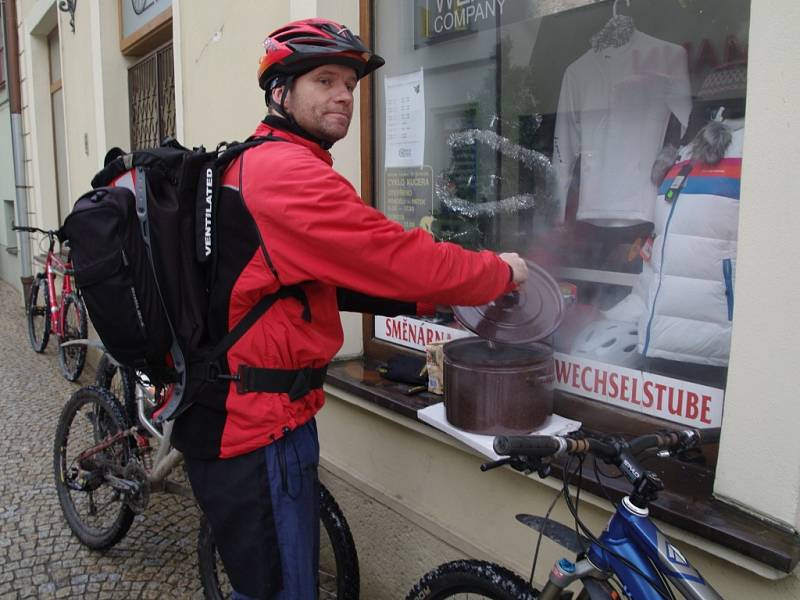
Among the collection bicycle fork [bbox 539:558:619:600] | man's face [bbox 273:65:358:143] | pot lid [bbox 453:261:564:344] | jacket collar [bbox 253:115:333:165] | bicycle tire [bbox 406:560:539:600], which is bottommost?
bicycle tire [bbox 406:560:539:600]

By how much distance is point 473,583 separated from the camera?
190 cm

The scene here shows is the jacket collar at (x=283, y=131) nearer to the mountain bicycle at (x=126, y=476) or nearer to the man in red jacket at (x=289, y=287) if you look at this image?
the man in red jacket at (x=289, y=287)

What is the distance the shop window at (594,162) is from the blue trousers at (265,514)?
42.9 inches

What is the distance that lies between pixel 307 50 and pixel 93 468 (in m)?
2.55

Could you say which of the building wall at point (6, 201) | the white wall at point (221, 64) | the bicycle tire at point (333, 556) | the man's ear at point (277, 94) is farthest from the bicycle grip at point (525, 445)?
the building wall at point (6, 201)

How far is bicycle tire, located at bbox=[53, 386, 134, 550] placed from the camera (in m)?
3.31

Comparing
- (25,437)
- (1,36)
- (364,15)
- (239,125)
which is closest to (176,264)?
(364,15)

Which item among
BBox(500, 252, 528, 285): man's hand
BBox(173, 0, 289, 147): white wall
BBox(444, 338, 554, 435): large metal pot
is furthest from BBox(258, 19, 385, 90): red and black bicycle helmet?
BBox(173, 0, 289, 147): white wall

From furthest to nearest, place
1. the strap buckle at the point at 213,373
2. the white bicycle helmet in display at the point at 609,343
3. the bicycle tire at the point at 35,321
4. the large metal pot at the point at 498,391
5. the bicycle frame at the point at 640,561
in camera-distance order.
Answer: the bicycle tire at the point at 35,321 < the white bicycle helmet in display at the point at 609,343 < the large metal pot at the point at 498,391 < the strap buckle at the point at 213,373 < the bicycle frame at the point at 640,561

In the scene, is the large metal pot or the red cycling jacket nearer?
the red cycling jacket

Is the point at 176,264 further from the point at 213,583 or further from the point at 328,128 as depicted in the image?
the point at 213,583

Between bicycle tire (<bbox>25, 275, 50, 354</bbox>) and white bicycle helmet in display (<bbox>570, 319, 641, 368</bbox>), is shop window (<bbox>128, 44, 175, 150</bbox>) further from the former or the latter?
white bicycle helmet in display (<bbox>570, 319, 641, 368</bbox>)

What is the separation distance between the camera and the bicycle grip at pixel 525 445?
1.40m

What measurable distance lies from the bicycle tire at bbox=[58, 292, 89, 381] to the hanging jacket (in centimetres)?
544
